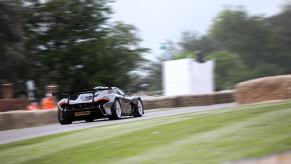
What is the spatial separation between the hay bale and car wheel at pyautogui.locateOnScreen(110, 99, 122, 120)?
5.74 m

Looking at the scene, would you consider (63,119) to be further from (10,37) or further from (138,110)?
(10,37)

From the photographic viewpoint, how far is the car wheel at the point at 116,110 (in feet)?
58.9

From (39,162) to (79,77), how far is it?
1295 inches

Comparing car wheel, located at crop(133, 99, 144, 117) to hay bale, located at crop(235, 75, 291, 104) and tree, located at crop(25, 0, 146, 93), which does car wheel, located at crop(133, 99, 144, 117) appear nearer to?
hay bale, located at crop(235, 75, 291, 104)

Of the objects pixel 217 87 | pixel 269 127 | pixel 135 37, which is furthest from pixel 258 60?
pixel 269 127

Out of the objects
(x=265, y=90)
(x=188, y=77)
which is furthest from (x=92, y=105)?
(x=188, y=77)

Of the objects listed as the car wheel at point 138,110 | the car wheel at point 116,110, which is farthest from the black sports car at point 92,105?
the car wheel at point 138,110

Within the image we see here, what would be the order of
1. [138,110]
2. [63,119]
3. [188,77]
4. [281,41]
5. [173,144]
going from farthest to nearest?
[281,41], [188,77], [138,110], [63,119], [173,144]

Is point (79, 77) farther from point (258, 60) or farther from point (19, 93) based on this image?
point (258, 60)

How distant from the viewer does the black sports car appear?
17828 millimetres

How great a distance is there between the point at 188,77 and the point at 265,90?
14.4 metres

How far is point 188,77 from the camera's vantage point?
116ft

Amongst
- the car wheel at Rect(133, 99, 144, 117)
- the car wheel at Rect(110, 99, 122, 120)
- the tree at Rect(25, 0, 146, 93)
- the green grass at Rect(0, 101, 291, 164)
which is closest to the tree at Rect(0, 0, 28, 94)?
the tree at Rect(25, 0, 146, 93)

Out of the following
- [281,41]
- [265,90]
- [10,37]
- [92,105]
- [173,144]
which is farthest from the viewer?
[281,41]
